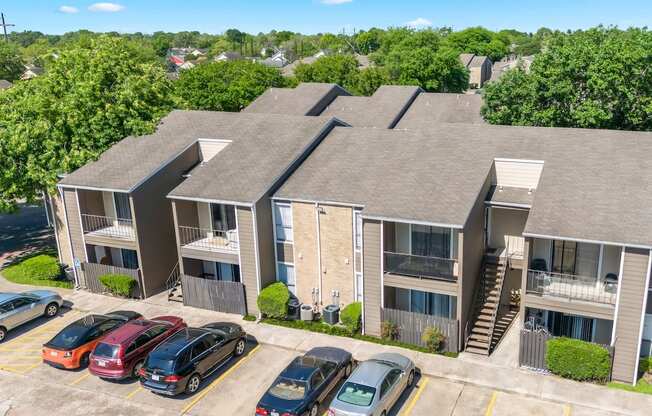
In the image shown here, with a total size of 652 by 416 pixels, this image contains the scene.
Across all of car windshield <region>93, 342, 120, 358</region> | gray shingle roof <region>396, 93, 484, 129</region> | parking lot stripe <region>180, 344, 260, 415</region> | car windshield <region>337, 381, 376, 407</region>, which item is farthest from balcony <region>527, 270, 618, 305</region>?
gray shingle roof <region>396, 93, 484, 129</region>

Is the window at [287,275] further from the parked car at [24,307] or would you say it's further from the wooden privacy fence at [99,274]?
the parked car at [24,307]

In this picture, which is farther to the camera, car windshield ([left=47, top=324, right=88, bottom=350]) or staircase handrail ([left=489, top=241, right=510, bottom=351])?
staircase handrail ([left=489, top=241, right=510, bottom=351])

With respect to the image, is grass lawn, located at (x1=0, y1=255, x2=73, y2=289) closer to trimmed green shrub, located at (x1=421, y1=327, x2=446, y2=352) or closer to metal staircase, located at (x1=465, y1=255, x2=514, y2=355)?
trimmed green shrub, located at (x1=421, y1=327, x2=446, y2=352)

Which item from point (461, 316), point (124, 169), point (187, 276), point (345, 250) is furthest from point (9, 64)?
point (461, 316)

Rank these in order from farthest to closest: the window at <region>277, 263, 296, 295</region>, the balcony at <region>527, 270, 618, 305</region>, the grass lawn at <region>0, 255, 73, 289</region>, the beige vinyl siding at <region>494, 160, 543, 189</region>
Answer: the grass lawn at <region>0, 255, 73, 289</region> < the window at <region>277, 263, 296, 295</region> < the beige vinyl siding at <region>494, 160, 543, 189</region> < the balcony at <region>527, 270, 618, 305</region>

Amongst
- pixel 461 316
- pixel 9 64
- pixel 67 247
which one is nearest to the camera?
pixel 461 316

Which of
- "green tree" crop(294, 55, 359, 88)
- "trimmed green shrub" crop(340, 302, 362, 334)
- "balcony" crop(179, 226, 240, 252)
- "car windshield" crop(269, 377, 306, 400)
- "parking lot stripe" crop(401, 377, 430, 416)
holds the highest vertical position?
"green tree" crop(294, 55, 359, 88)

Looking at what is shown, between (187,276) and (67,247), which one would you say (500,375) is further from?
(67,247)
